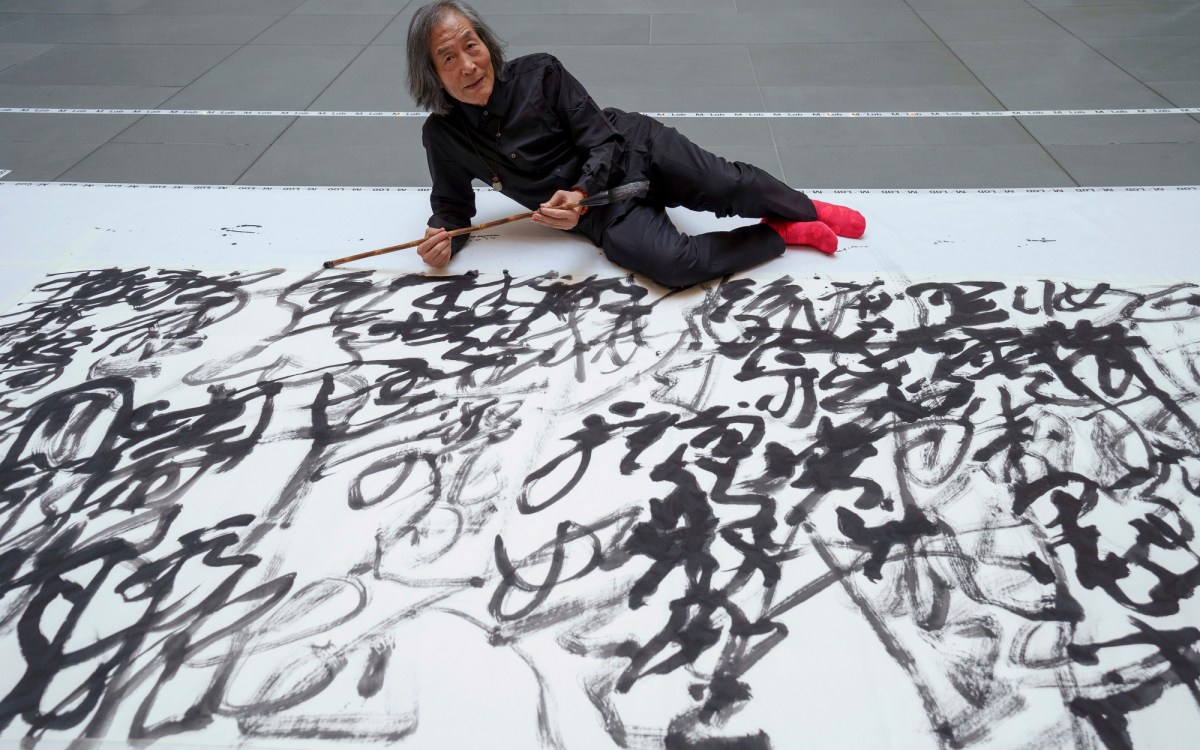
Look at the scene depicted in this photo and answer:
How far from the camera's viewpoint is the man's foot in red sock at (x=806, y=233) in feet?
6.07

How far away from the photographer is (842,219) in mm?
1908

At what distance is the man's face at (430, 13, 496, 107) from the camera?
5.55 feet

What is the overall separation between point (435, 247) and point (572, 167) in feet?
1.08

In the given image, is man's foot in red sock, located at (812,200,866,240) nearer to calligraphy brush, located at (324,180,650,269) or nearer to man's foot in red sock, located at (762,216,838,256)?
man's foot in red sock, located at (762,216,838,256)

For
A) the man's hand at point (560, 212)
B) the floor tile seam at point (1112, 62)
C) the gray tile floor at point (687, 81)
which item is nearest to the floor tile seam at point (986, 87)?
the gray tile floor at point (687, 81)

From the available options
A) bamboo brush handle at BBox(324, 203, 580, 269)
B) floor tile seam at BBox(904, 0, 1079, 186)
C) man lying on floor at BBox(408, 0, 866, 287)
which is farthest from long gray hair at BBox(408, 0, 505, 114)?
floor tile seam at BBox(904, 0, 1079, 186)

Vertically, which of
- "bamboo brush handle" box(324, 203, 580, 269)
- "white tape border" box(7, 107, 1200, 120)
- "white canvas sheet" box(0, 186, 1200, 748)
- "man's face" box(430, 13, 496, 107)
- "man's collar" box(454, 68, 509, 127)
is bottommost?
"white canvas sheet" box(0, 186, 1200, 748)

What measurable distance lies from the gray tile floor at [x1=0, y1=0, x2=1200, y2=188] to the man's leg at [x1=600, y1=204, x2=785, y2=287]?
1.53ft

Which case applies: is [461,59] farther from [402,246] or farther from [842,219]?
[842,219]

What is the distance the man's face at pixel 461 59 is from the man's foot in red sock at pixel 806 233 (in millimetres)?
650

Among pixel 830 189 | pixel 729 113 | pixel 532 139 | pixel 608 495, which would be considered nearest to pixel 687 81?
pixel 729 113

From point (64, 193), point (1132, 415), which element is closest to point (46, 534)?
point (64, 193)

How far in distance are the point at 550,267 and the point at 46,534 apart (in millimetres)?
1019

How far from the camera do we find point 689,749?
1.02 meters
